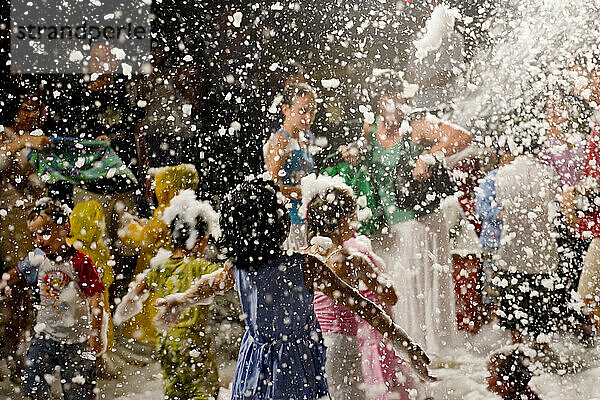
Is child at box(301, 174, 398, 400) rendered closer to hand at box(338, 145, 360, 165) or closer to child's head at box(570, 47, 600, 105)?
hand at box(338, 145, 360, 165)

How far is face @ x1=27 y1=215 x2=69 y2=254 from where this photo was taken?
1998mm

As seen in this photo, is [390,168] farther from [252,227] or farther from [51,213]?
[51,213]

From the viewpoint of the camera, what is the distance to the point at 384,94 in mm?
2592

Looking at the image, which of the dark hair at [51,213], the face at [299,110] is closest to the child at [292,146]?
the face at [299,110]

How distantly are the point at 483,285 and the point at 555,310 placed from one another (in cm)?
32

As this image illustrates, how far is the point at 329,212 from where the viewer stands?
1905 mm

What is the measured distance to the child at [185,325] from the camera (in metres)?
1.96

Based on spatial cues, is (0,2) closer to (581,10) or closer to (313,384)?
(313,384)

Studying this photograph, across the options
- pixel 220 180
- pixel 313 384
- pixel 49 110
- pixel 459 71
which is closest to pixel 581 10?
pixel 459 71

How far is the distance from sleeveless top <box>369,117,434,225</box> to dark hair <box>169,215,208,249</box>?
707 millimetres

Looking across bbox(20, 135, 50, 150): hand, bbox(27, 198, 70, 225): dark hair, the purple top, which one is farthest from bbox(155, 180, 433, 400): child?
the purple top

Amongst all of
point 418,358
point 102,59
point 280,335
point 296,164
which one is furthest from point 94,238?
point 418,358

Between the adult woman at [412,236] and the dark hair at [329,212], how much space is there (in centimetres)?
58

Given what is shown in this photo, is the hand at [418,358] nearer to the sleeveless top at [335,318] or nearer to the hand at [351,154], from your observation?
the sleeveless top at [335,318]
